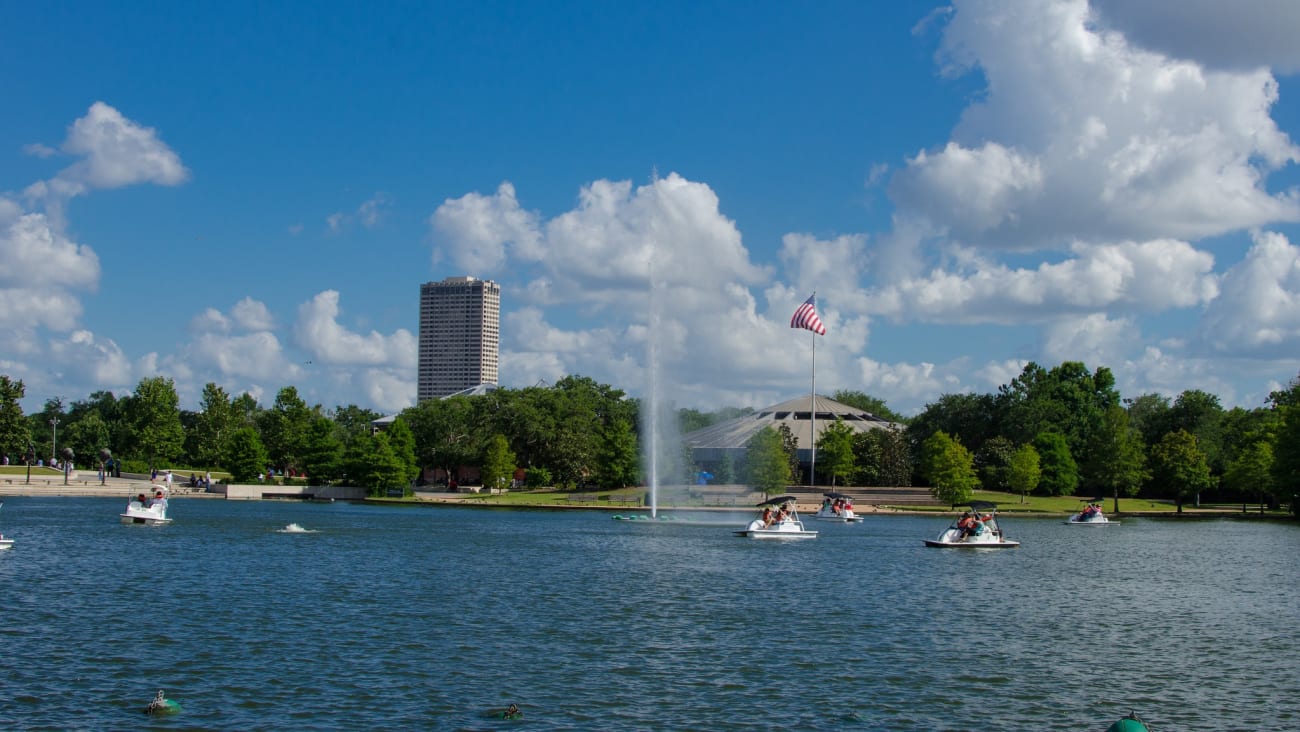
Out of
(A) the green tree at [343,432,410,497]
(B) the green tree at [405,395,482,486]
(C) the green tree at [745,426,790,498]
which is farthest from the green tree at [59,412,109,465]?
(C) the green tree at [745,426,790,498]

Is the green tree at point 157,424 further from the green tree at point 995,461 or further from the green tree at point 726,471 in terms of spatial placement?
the green tree at point 995,461

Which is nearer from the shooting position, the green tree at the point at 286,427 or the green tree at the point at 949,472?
the green tree at the point at 949,472

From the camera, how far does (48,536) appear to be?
63.3 metres

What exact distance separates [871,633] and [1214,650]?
9.52 meters

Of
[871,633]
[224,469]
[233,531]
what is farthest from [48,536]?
[224,469]

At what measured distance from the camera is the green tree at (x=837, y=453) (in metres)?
134

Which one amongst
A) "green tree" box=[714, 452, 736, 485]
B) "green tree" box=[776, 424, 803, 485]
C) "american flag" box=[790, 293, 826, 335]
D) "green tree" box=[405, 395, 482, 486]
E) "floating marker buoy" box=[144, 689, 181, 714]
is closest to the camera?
"floating marker buoy" box=[144, 689, 181, 714]

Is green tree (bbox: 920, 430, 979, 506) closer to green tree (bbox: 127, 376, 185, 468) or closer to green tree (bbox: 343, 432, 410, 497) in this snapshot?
green tree (bbox: 343, 432, 410, 497)

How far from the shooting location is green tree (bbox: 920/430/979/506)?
11950cm

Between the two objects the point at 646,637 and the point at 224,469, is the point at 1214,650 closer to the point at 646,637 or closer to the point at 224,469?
the point at 646,637

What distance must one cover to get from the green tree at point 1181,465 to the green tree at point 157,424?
393 ft

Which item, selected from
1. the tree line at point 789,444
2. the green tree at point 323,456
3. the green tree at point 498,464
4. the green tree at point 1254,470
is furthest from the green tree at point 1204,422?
the green tree at point 323,456

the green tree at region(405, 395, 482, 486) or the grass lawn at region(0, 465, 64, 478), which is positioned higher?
the green tree at region(405, 395, 482, 486)

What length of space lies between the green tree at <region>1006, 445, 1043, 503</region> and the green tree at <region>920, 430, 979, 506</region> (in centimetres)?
401
